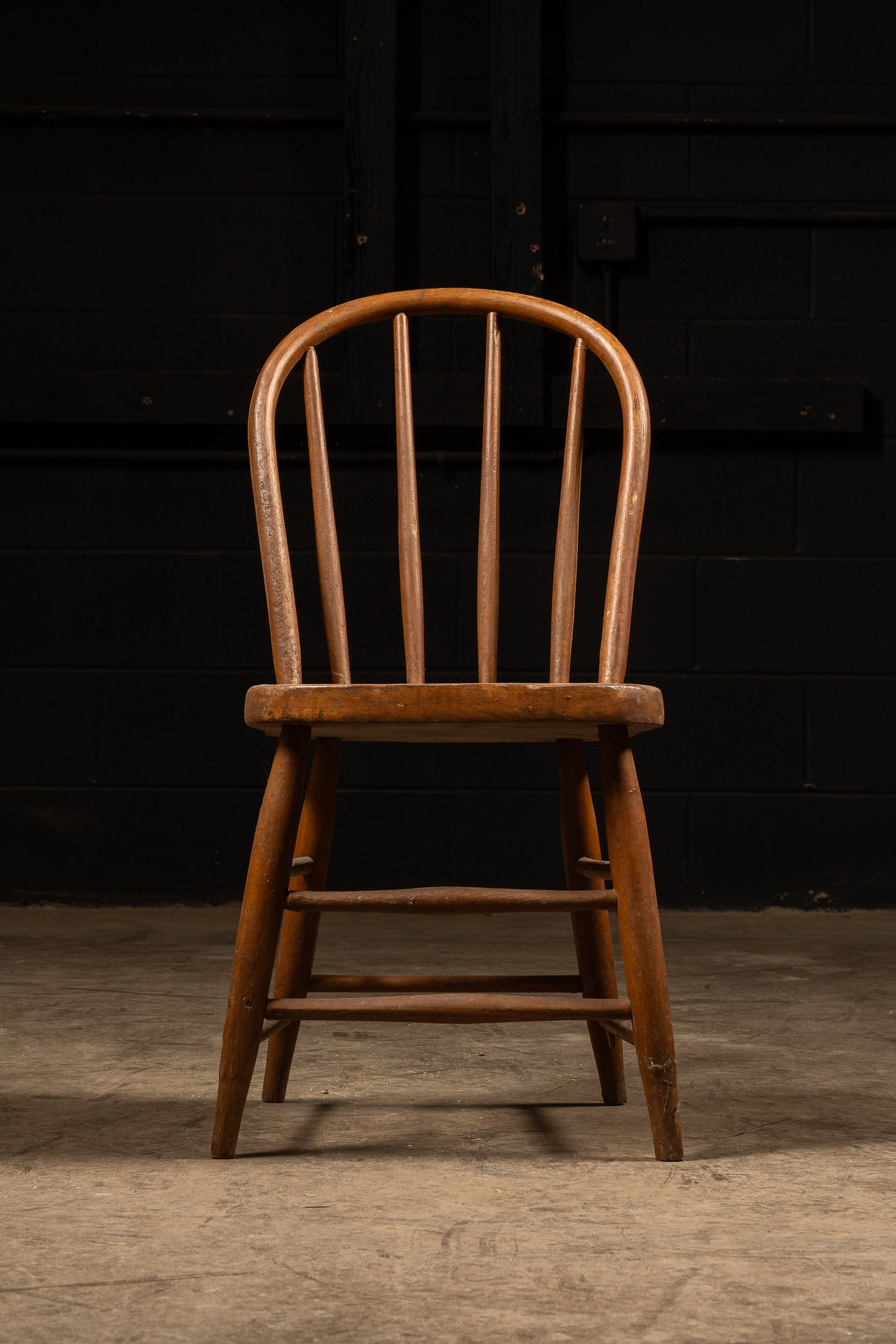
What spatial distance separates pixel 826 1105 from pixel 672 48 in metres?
2.48

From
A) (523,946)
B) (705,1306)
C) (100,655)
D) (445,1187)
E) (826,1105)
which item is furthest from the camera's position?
(100,655)

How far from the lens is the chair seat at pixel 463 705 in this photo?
42.4 inches

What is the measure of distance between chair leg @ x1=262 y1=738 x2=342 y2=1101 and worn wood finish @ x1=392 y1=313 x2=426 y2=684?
0.15 meters

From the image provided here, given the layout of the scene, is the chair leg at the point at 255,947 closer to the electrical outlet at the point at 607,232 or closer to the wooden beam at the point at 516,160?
the wooden beam at the point at 516,160

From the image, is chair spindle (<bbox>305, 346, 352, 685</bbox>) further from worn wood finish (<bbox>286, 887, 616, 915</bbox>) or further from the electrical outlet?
the electrical outlet

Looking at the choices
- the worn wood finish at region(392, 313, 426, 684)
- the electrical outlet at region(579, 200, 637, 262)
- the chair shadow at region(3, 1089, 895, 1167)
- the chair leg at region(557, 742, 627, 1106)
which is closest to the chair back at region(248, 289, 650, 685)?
the worn wood finish at region(392, 313, 426, 684)

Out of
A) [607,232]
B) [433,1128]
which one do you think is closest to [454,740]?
[433,1128]

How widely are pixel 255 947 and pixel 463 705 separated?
27cm

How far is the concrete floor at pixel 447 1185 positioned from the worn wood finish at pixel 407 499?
47 centimetres

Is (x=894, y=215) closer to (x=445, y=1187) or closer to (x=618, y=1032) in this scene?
(x=618, y=1032)

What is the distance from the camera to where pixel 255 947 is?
1124mm

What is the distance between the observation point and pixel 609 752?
1.14 m

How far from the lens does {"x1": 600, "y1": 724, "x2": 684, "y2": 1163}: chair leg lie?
3.59 feet

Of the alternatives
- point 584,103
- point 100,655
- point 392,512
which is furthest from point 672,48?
point 100,655
